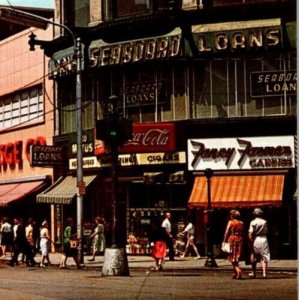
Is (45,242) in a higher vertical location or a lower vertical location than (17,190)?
lower

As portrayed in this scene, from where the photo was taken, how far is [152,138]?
3519 centimetres

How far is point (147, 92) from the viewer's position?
3584cm

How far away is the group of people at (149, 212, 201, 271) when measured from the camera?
1055 inches

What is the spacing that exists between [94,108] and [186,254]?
24.1 feet

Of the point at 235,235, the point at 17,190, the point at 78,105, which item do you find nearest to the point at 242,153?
the point at 78,105

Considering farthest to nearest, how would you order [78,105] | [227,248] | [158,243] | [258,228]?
[78,105], [158,243], [258,228], [227,248]

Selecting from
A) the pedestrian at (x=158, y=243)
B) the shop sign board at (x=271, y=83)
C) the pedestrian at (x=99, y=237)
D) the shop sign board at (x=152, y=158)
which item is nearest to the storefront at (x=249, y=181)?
the shop sign board at (x=152, y=158)

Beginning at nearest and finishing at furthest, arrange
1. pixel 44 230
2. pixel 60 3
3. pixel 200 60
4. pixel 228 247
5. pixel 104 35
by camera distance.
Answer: pixel 228 247 < pixel 44 230 < pixel 200 60 < pixel 104 35 < pixel 60 3

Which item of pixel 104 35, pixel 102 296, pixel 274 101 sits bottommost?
pixel 102 296

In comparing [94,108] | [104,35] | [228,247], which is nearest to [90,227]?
[94,108]

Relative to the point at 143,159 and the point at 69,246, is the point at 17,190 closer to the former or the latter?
the point at 143,159

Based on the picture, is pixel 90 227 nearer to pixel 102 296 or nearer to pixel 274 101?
pixel 274 101

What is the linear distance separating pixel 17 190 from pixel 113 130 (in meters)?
21.2

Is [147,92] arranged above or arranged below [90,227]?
above
